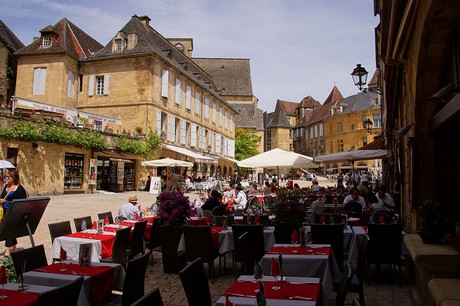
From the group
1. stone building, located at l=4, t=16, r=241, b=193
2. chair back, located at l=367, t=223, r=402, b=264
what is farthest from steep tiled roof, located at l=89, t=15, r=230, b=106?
chair back, located at l=367, t=223, r=402, b=264

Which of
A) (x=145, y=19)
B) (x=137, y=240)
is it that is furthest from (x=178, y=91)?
(x=137, y=240)

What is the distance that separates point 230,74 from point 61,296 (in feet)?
194

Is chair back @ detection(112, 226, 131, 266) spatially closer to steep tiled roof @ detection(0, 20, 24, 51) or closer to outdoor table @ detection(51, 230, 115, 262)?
outdoor table @ detection(51, 230, 115, 262)

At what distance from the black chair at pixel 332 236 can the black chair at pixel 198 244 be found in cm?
156

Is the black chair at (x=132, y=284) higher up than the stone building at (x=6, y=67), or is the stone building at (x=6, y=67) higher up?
the stone building at (x=6, y=67)

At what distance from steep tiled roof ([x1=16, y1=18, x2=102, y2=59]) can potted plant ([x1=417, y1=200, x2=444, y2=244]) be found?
2767 centimetres

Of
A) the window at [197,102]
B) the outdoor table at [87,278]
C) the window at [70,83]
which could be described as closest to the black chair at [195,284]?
the outdoor table at [87,278]

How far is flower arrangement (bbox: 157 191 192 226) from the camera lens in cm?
609

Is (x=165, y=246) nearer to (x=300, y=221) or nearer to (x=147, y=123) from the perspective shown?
(x=300, y=221)

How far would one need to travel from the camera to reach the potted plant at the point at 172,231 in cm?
607

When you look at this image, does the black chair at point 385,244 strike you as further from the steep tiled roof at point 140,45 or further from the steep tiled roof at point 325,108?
the steep tiled roof at point 325,108

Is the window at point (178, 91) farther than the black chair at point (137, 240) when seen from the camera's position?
Yes

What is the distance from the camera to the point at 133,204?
7.84 metres

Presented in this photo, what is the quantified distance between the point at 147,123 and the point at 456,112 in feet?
79.8
